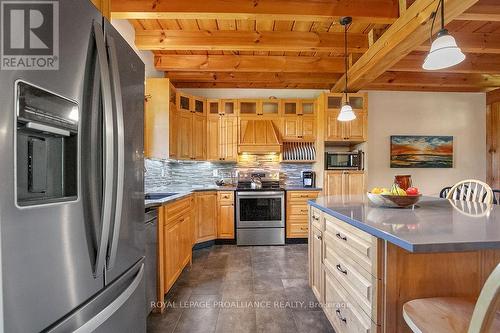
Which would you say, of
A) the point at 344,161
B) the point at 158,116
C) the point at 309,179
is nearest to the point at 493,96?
the point at 344,161

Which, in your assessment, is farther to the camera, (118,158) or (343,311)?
(343,311)

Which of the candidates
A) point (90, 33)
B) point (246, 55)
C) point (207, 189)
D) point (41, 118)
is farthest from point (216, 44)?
point (41, 118)

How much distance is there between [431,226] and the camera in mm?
1146

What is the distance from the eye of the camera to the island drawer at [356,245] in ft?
3.68

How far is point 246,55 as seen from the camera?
362 cm

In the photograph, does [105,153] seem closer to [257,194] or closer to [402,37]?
[402,37]

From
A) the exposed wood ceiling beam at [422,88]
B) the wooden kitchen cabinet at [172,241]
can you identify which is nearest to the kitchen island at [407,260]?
the wooden kitchen cabinet at [172,241]

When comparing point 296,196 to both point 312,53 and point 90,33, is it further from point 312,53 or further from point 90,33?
point 90,33

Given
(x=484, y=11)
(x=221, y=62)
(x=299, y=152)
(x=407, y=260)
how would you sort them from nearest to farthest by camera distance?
(x=407, y=260) < (x=484, y=11) < (x=221, y=62) < (x=299, y=152)

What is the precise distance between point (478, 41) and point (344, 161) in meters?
2.19

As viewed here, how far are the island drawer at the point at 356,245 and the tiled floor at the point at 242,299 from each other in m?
0.76

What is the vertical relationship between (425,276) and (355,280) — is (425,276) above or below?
above

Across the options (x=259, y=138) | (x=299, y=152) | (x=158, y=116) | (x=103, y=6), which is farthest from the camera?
(x=299, y=152)

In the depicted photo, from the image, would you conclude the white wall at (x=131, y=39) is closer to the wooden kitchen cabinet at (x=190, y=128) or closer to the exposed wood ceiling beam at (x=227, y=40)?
the exposed wood ceiling beam at (x=227, y=40)
